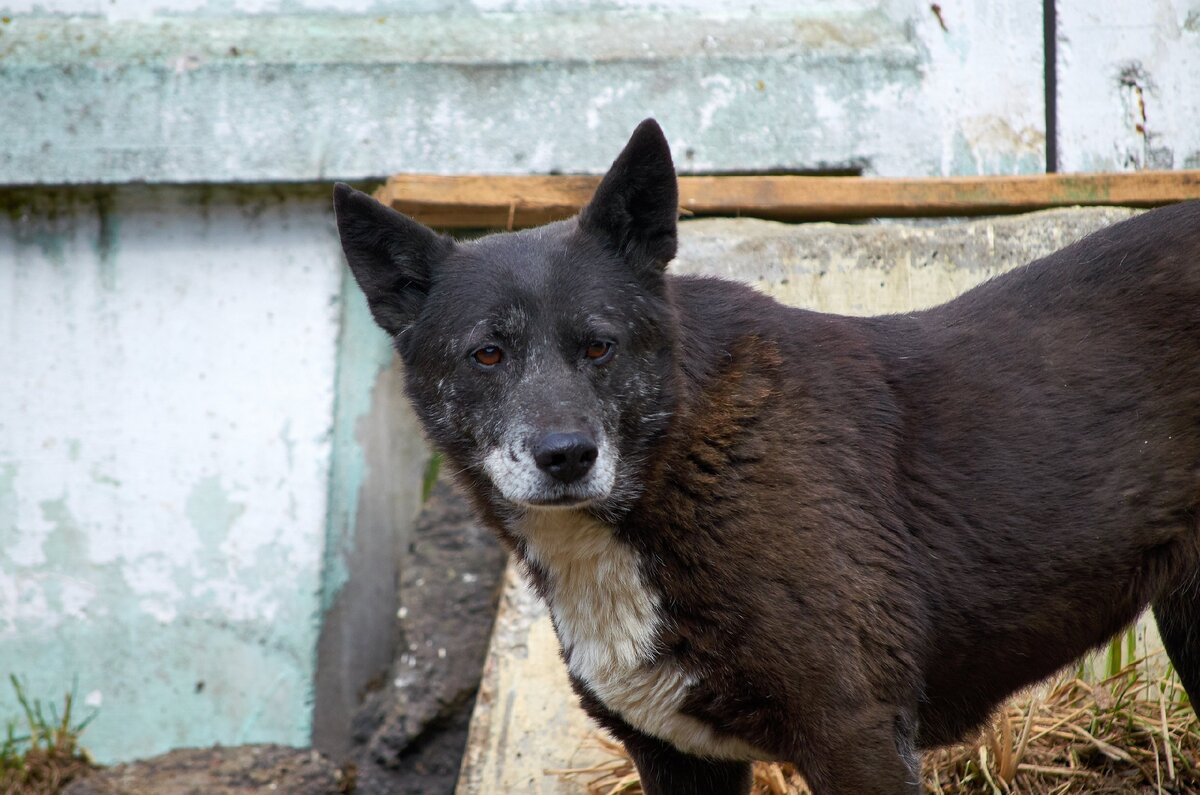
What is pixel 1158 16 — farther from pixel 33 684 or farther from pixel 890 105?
pixel 33 684

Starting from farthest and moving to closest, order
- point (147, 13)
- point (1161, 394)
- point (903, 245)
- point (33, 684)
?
point (147, 13) → point (33, 684) → point (903, 245) → point (1161, 394)

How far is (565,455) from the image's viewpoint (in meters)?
2.64

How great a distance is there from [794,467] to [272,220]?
335cm

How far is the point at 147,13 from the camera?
5.30 metres

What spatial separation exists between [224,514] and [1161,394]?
3810mm

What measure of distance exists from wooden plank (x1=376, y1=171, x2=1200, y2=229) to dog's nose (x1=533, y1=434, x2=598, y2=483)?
2.15 metres

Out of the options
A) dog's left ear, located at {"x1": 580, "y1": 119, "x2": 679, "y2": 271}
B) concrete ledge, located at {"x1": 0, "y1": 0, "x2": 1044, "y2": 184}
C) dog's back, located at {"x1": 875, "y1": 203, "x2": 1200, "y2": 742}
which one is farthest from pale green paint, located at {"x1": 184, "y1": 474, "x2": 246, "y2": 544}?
dog's back, located at {"x1": 875, "y1": 203, "x2": 1200, "y2": 742}

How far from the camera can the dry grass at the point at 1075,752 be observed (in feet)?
11.5

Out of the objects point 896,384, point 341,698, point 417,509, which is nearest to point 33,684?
point 341,698

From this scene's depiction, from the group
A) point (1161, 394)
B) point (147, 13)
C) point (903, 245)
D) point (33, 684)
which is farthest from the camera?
point (147, 13)

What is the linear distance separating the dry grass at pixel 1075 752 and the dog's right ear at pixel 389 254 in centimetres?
175

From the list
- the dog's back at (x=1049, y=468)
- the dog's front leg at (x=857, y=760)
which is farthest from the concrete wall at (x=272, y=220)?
the dog's front leg at (x=857, y=760)

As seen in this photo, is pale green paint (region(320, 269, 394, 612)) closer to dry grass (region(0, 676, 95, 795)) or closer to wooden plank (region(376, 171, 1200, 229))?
wooden plank (region(376, 171, 1200, 229))

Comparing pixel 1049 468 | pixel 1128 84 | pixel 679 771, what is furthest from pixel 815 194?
pixel 679 771
